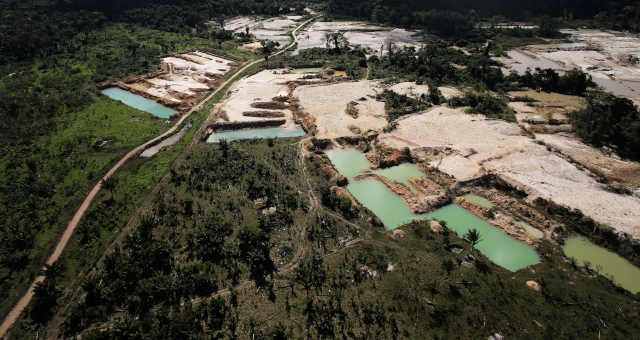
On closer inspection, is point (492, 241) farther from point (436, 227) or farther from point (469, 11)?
point (469, 11)

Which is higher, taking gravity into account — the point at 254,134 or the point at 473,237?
the point at 254,134

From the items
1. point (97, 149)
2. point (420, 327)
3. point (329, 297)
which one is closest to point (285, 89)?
point (97, 149)

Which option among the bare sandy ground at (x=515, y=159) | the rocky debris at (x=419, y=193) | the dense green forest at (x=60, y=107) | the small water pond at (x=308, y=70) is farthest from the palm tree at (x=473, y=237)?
the small water pond at (x=308, y=70)

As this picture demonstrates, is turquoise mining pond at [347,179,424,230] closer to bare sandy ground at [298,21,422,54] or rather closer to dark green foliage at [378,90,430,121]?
dark green foliage at [378,90,430,121]

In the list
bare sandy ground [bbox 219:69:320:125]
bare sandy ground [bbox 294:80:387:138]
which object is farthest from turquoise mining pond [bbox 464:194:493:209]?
bare sandy ground [bbox 219:69:320:125]

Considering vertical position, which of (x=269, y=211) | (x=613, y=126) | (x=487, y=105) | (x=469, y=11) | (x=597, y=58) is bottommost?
(x=269, y=211)

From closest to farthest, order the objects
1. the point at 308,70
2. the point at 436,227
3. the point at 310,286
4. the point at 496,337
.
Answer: the point at 496,337 → the point at 310,286 → the point at 436,227 → the point at 308,70

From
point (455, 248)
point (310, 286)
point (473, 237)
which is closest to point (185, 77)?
point (310, 286)
